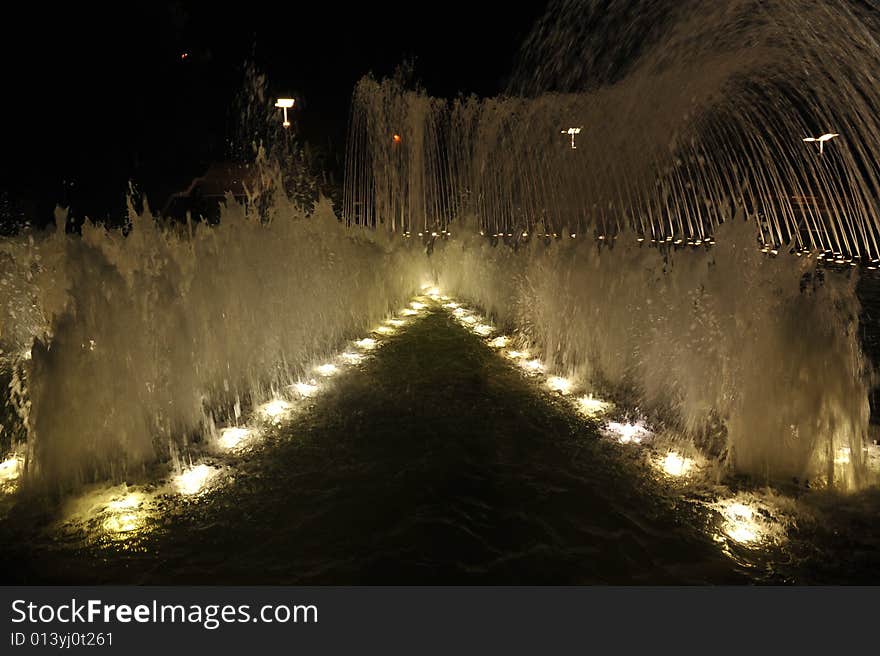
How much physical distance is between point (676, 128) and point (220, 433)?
1312 cm

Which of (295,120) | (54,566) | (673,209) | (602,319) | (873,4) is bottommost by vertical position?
(54,566)

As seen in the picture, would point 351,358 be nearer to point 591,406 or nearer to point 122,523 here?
point 591,406

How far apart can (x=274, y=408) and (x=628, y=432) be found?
295 cm

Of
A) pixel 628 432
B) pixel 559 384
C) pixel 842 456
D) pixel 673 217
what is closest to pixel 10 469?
pixel 628 432

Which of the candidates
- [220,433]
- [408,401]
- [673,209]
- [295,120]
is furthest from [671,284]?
[295,120]

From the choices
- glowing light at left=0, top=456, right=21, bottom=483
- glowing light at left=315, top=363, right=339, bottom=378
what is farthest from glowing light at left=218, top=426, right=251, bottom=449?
glowing light at left=315, top=363, right=339, bottom=378

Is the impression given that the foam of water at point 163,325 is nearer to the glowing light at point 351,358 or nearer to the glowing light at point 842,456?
the glowing light at point 351,358

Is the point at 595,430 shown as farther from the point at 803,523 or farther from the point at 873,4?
the point at 873,4

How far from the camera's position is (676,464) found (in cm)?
419

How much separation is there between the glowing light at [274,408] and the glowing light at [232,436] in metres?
0.33

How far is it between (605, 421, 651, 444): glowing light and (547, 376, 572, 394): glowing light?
3.09 ft

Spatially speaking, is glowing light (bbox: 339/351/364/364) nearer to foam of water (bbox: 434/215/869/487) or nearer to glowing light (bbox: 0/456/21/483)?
foam of water (bbox: 434/215/869/487)

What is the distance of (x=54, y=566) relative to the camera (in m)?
3.04

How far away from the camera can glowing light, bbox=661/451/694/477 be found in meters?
4.07
